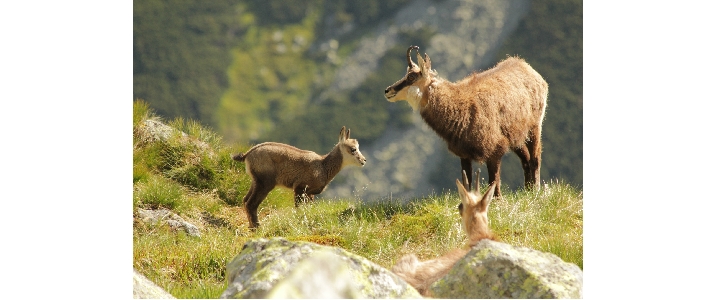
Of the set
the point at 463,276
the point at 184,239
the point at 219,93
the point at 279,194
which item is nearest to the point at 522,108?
the point at 279,194

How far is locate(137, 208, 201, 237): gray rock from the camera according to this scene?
11.6 metres

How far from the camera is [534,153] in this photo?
1333 centimetres

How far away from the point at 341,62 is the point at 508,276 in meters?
152

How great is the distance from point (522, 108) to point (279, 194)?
13.9ft

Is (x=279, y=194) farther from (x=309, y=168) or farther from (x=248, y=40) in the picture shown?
(x=248, y=40)

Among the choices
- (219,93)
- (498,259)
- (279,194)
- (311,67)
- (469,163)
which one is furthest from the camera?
(311,67)

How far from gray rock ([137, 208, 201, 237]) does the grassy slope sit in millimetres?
159

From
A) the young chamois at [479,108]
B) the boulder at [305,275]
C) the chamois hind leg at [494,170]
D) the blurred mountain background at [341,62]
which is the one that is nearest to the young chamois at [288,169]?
the young chamois at [479,108]

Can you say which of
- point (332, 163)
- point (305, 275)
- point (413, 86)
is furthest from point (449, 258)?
point (332, 163)

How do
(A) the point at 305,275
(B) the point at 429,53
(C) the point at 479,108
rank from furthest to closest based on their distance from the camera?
(B) the point at 429,53 < (C) the point at 479,108 < (A) the point at 305,275

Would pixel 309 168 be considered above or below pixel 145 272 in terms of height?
above

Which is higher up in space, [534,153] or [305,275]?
[534,153]

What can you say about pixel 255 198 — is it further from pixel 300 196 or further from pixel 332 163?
pixel 332 163

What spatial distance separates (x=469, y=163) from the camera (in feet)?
40.1
